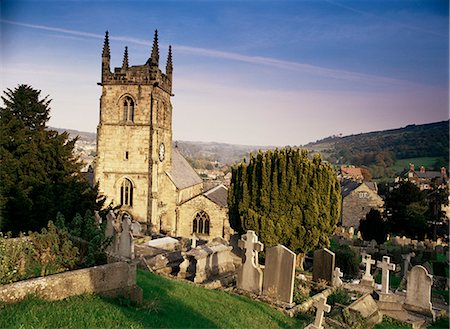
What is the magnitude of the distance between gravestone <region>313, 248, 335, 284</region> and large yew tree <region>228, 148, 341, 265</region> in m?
2.33

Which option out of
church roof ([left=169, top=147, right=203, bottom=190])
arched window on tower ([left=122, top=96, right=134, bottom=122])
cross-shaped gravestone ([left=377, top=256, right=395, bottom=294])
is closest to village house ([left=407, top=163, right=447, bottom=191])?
church roof ([left=169, top=147, right=203, bottom=190])

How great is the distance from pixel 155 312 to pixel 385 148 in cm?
4456

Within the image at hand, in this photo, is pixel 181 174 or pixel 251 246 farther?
pixel 181 174

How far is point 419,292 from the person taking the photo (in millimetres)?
10922

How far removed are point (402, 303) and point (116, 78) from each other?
71.1ft

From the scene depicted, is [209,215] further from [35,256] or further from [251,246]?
[35,256]

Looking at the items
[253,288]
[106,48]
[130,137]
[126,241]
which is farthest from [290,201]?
[106,48]

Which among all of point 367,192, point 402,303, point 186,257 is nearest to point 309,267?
point 402,303

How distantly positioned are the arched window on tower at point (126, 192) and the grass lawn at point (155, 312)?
16.8 metres

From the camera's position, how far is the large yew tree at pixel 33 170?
14.3 metres

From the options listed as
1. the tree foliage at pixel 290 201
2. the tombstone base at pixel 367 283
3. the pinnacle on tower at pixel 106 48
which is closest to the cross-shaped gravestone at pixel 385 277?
the tombstone base at pixel 367 283

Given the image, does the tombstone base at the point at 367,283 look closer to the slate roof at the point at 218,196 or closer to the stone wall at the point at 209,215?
the stone wall at the point at 209,215

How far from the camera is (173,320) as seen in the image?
621 cm

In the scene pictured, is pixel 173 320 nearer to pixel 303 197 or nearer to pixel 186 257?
pixel 186 257
